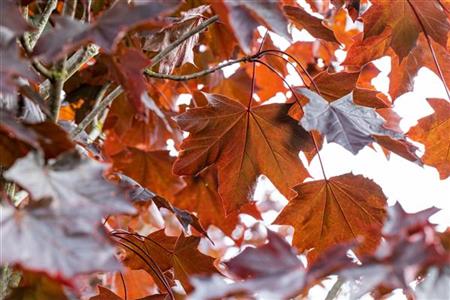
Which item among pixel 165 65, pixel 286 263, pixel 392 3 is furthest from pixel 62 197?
pixel 392 3

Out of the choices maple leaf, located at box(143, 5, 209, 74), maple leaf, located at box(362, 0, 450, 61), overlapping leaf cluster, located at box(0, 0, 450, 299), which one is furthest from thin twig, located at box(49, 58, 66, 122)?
maple leaf, located at box(362, 0, 450, 61)

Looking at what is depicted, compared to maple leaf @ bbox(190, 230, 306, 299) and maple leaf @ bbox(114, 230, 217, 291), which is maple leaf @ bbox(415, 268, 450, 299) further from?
maple leaf @ bbox(114, 230, 217, 291)

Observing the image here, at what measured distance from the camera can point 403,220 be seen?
1.69 ft

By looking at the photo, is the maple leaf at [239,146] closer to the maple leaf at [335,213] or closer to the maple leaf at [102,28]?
the maple leaf at [335,213]

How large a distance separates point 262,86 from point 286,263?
3.71 ft

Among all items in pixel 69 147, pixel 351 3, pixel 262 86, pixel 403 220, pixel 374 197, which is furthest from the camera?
pixel 262 86

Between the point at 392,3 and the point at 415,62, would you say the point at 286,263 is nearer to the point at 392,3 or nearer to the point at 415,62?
the point at 392,3

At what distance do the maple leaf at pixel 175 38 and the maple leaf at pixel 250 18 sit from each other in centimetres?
24

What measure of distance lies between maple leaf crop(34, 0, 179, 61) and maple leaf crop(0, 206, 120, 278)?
0.14 m

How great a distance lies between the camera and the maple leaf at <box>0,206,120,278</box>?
495mm

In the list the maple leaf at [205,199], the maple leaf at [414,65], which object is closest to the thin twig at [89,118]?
the maple leaf at [205,199]

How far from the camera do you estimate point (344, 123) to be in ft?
2.55

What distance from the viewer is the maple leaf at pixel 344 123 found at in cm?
76

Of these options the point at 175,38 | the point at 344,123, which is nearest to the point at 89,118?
the point at 175,38
